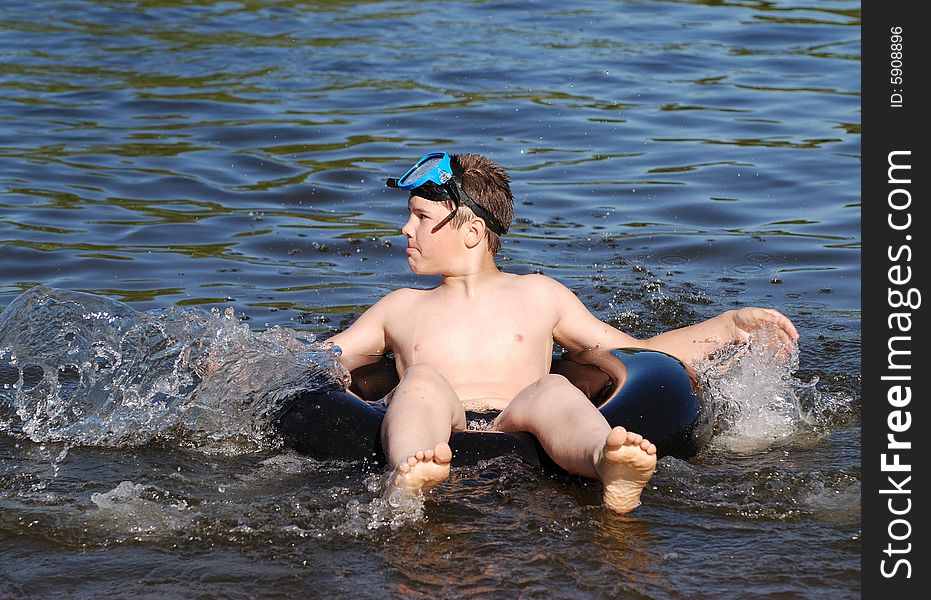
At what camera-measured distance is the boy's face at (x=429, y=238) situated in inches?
226

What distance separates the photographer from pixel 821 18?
16406mm

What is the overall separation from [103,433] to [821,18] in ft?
42.9

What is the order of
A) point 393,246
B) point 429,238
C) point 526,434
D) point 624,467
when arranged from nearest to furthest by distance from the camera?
point 624,467
point 526,434
point 429,238
point 393,246

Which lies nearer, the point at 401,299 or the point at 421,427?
the point at 421,427

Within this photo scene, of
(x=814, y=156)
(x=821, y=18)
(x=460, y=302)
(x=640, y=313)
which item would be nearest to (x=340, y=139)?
(x=814, y=156)

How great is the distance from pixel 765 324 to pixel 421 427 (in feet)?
5.83

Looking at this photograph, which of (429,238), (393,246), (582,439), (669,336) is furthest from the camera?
(393,246)

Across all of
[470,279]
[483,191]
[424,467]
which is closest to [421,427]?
[424,467]

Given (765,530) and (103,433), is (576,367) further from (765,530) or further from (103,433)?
(103,433)

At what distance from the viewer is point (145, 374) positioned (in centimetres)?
602

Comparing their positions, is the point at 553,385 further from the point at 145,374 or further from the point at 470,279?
the point at 145,374
